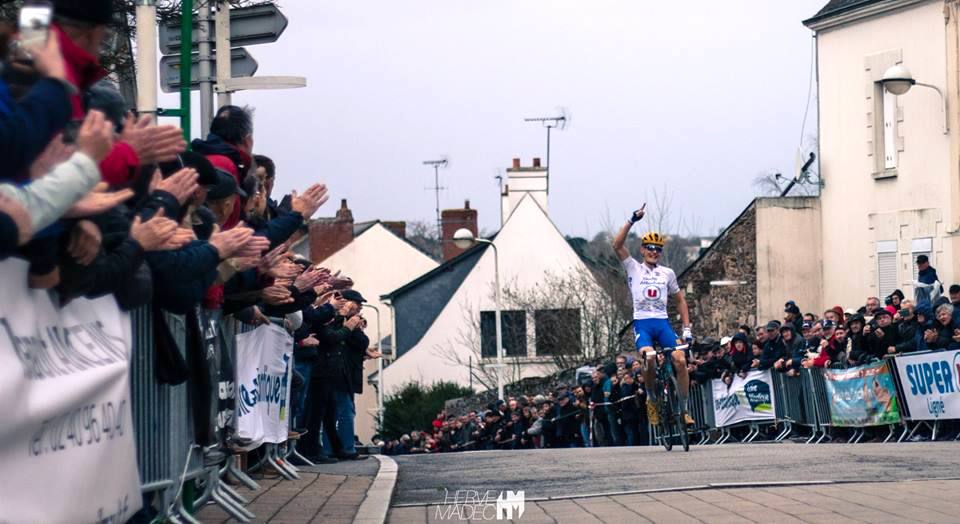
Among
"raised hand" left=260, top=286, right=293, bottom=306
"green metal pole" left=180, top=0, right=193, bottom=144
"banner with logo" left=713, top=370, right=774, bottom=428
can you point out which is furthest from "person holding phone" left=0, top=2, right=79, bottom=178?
"banner with logo" left=713, top=370, right=774, bottom=428

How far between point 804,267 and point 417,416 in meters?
21.5

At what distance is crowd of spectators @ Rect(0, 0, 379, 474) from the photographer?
495 cm

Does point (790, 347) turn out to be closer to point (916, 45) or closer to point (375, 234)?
point (916, 45)

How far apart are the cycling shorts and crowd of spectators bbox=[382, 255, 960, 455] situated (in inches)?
187

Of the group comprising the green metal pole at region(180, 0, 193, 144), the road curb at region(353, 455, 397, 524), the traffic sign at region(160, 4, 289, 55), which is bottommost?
the road curb at region(353, 455, 397, 524)

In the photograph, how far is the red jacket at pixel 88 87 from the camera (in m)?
5.87

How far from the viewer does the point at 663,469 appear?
13.3m

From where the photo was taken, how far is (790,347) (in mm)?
24953

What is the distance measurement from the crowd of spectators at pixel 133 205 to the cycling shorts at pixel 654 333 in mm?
6280

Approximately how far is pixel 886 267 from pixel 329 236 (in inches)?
1541

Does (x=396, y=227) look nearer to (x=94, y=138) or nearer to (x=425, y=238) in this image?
(x=425, y=238)

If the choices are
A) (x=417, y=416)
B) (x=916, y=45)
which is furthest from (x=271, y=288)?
(x=417, y=416)

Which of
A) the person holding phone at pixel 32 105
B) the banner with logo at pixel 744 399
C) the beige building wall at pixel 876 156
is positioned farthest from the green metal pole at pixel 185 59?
the beige building wall at pixel 876 156

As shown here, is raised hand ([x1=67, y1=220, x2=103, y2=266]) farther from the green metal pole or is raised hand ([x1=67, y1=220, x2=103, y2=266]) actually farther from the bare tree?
the bare tree
